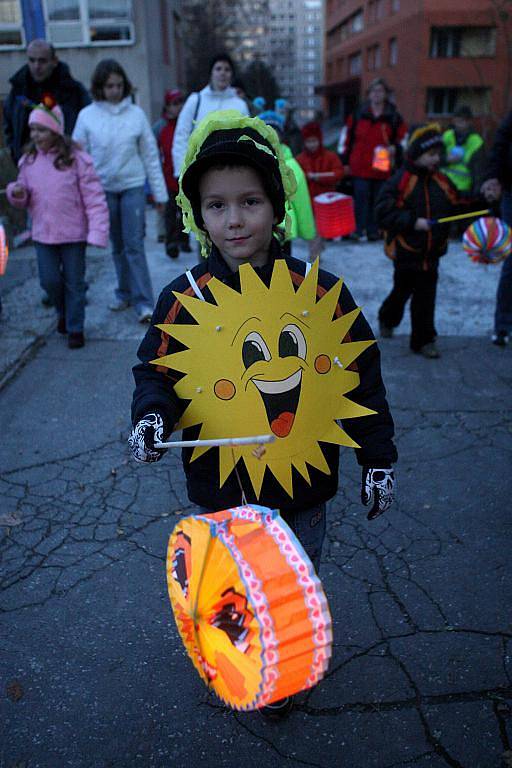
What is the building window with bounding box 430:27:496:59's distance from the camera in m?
28.1

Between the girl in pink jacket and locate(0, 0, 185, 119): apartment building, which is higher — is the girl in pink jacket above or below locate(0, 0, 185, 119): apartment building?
below

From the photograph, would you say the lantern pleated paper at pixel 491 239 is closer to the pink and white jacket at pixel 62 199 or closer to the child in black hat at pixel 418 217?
the child in black hat at pixel 418 217

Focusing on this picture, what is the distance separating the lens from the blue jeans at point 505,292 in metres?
4.89

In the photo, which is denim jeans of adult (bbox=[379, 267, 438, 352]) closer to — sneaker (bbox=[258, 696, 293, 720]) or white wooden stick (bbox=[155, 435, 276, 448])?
sneaker (bbox=[258, 696, 293, 720])

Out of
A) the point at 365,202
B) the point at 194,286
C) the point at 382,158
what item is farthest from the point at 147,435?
the point at 365,202

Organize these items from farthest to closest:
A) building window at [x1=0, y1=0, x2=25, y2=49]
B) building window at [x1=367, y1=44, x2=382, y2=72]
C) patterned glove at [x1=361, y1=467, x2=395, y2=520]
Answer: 1. building window at [x1=367, y1=44, x2=382, y2=72]
2. building window at [x1=0, y1=0, x2=25, y2=49]
3. patterned glove at [x1=361, y1=467, x2=395, y2=520]

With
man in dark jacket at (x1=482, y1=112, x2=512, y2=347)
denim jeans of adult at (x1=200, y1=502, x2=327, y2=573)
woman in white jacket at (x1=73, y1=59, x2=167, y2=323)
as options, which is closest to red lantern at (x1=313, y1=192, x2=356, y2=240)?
woman in white jacket at (x1=73, y1=59, x2=167, y2=323)

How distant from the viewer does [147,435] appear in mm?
1597

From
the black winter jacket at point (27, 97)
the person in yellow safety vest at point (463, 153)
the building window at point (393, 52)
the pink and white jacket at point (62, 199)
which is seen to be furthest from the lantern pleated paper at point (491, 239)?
the building window at point (393, 52)

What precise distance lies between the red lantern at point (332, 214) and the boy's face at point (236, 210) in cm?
549

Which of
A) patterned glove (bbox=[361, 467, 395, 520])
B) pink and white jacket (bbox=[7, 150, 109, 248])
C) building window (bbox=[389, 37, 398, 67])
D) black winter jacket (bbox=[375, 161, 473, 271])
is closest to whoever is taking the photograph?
patterned glove (bbox=[361, 467, 395, 520])

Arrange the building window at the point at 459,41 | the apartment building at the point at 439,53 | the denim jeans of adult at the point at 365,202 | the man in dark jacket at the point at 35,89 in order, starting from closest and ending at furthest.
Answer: the man in dark jacket at the point at 35,89
the denim jeans of adult at the point at 365,202
the apartment building at the point at 439,53
the building window at the point at 459,41

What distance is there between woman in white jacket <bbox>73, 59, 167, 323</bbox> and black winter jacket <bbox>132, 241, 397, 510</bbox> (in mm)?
3710

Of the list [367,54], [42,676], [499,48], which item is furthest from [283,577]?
[367,54]
